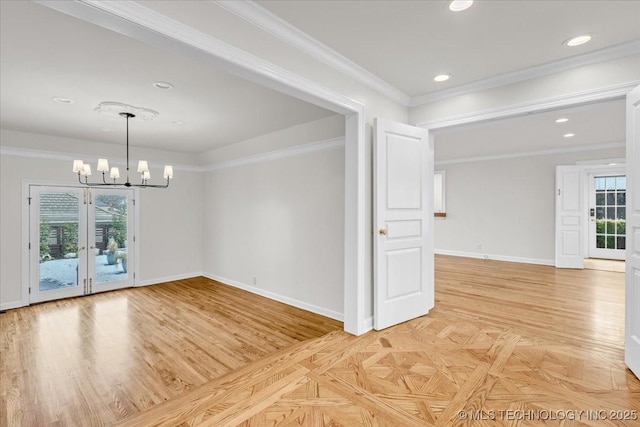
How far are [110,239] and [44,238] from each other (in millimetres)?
928

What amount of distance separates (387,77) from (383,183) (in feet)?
3.62

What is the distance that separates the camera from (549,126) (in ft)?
16.6

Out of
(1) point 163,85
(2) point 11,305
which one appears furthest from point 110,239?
(1) point 163,85

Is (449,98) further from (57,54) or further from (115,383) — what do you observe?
(115,383)

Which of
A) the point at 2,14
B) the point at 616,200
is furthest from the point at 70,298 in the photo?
the point at 616,200

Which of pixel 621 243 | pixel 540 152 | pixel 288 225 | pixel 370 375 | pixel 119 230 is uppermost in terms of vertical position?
pixel 540 152

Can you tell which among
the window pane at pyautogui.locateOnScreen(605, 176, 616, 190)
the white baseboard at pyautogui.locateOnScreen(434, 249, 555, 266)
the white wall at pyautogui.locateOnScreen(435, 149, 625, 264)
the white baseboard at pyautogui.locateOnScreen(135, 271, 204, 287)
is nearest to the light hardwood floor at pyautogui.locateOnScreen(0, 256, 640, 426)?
the white baseboard at pyautogui.locateOnScreen(135, 271, 204, 287)

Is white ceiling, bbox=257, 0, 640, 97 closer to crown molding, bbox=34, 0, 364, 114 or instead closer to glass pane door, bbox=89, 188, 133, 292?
crown molding, bbox=34, 0, 364, 114

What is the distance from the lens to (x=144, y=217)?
6.08m

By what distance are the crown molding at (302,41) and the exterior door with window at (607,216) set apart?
677 centimetres

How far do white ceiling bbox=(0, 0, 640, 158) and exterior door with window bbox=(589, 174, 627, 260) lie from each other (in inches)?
152

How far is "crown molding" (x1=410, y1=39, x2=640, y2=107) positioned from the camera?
2.58 metres

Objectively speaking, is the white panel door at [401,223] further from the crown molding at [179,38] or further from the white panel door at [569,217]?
the white panel door at [569,217]

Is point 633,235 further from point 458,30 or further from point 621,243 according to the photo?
point 621,243
